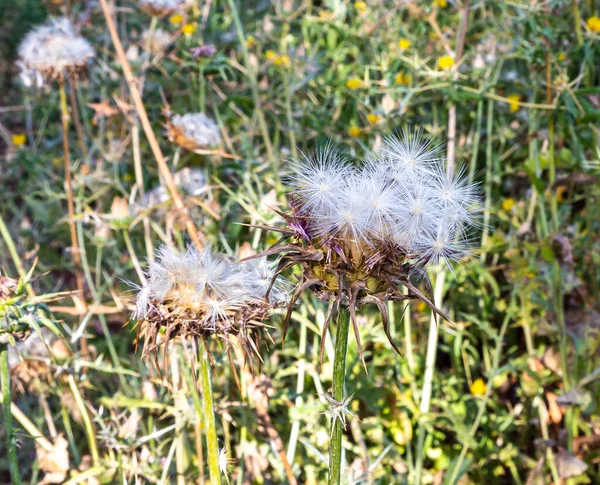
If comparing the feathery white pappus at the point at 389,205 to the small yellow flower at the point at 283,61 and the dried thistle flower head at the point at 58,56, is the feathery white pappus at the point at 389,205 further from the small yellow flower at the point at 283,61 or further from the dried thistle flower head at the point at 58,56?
the small yellow flower at the point at 283,61

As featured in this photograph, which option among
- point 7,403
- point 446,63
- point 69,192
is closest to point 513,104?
point 446,63

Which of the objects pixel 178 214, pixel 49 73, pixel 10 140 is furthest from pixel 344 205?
pixel 10 140

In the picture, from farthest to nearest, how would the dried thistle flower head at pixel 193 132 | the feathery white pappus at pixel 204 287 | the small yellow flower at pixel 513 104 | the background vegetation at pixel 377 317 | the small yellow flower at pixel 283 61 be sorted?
1. the small yellow flower at pixel 283 61
2. the small yellow flower at pixel 513 104
3. the dried thistle flower head at pixel 193 132
4. the background vegetation at pixel 377 317
5. the feathery white pappus at pixel 204 287

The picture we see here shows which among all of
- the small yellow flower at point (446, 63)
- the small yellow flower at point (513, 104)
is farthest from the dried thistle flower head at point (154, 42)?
the small yellow flower at point (513, 104)

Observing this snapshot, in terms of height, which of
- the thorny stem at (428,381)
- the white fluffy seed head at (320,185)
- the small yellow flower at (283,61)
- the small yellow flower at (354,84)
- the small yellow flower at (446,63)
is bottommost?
the thorny stem at (428,381)

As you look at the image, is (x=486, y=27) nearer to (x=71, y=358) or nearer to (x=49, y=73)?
(x=49, y=73)

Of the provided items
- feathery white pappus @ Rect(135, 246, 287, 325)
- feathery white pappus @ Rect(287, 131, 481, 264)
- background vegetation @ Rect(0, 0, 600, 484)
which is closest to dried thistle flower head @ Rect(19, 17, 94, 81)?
background vegetation @ Rect(0, 0, 600, 484)

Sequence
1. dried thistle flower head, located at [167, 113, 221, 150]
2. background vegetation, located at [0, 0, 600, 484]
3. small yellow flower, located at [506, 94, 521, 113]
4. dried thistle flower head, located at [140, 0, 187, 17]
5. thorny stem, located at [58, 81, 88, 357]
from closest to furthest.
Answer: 1. background vegetation, located at [0, 0, 600, 484]
2. dried thistle flower head, located at [167, 113, 221, 150]
3. thorny stem, located at [58, 81, 88, 357]
4. small yellow flower, located at [506, 94, 521, 113]
5. dried thistle flower head, located at [140, 0, 187, 17]

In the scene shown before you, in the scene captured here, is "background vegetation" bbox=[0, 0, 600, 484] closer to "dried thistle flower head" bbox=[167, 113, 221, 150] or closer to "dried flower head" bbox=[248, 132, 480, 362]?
"dried thistle flower head" bbox=[167, 113, 221, 150]
